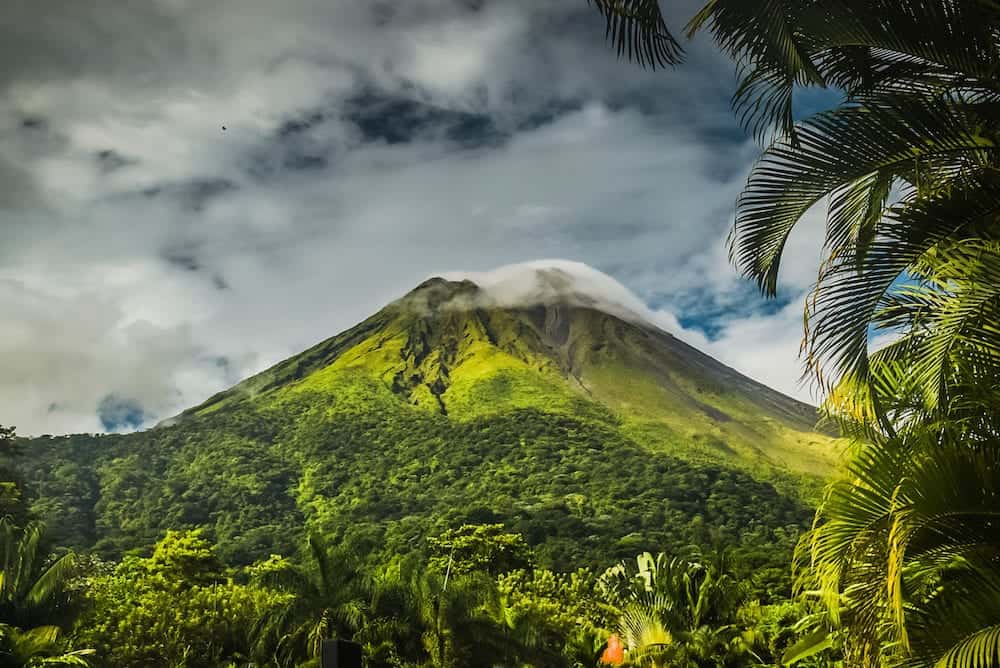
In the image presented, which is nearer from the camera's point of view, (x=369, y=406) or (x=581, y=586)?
(x=581, y=586)

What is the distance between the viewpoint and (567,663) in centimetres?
2066

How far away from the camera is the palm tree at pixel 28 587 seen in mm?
14078

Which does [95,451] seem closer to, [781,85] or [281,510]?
[281,510]

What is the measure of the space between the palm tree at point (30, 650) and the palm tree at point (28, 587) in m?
0.65

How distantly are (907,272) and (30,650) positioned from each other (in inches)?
499

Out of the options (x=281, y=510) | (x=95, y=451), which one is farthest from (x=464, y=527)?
(x=95, y=451)

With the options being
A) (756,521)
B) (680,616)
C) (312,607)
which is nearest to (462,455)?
(756,521)

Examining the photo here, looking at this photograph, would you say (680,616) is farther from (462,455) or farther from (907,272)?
(462,455)

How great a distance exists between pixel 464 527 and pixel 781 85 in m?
32.5

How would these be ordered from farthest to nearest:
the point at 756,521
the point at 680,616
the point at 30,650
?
the point at 756,521 → the point at 680,616 → the point at 30,650

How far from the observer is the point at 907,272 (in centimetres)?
424

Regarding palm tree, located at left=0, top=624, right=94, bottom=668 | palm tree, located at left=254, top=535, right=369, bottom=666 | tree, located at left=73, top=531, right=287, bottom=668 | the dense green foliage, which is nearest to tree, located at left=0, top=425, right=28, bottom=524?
tree, located at left=73, top=531, right=287, bottom=668

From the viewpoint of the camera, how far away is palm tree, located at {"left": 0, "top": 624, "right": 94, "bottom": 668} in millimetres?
12555

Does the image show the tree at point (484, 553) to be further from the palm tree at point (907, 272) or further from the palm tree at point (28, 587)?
the palm tree at point (907, 272)
